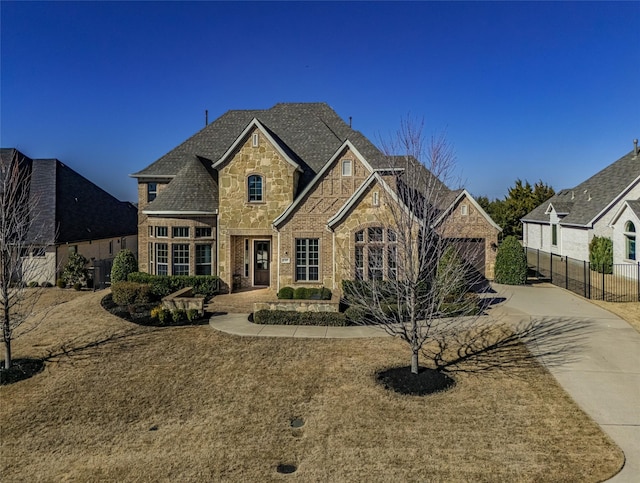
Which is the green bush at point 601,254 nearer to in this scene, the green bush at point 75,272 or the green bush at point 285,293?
the green bush at point 285,293

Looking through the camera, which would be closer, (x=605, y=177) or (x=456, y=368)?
(x=456, y=368)

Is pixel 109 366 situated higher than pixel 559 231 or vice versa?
pixel 559 231

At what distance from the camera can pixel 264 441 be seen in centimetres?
763

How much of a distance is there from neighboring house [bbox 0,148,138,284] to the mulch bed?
19.9 metres

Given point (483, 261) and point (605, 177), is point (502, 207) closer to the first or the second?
point (605, 177)

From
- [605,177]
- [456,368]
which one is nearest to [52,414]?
[456,368]

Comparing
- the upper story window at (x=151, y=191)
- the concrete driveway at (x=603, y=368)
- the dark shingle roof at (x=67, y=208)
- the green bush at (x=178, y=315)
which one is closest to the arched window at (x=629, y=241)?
the concrete driveway at (x=603, y=368)

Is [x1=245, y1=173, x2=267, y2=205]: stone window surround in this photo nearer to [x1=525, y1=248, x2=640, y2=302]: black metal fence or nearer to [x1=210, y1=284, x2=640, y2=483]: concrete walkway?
[x1=210, y1=284, x2=640, y2=483]: concrete walkway

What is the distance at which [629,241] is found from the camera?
24.9 meters

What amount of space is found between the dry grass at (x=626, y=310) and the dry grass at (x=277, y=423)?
7.70 meters

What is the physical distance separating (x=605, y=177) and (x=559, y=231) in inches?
207

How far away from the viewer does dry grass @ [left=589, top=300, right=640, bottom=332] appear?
1548cm

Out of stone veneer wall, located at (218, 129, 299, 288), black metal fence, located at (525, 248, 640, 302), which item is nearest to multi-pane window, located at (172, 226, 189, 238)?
stone veneer wall, located at (218, 129, 299, 288)

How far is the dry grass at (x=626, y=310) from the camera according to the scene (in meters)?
15.5
